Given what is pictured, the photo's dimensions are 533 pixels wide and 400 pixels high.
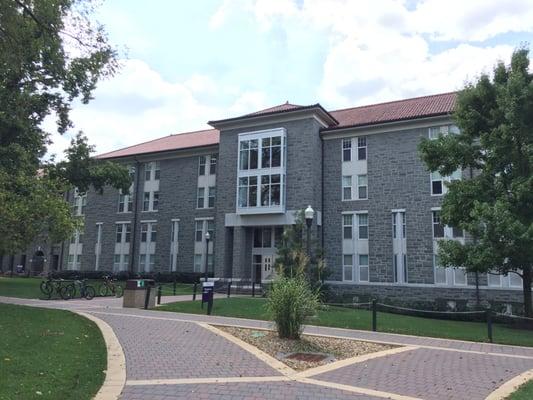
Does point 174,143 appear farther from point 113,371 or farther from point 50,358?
point 113,371

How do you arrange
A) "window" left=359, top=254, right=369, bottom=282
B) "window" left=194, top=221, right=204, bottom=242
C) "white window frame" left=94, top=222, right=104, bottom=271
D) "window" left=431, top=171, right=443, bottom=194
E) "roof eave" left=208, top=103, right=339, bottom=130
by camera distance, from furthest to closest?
"white window frame" left=94, top=222, right=104, bottom=271
"window" left=194, top=221, right=204, bottom=242
"roof eave" left=208, top=103, right=339, bottom=130
"window" left=359, top=254, right=369, bottom=282
"window" left=431, top=171, right=443, bottom=194

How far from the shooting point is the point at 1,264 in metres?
56.2

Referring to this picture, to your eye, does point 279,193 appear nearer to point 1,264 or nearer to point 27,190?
point 27,190

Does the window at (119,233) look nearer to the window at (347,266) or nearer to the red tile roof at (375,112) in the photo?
the red tile roof at (375,112)

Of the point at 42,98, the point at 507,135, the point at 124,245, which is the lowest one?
the point at 124,245

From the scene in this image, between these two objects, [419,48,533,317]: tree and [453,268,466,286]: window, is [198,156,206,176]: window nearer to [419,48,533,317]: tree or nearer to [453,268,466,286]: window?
[453,268,466,286]: window

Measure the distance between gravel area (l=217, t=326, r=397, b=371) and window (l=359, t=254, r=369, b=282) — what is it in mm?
19837

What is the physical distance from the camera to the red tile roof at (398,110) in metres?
30.6

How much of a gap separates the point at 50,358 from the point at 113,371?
120cm

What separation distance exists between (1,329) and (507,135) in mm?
16757

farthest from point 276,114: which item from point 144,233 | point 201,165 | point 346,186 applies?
point 144,233

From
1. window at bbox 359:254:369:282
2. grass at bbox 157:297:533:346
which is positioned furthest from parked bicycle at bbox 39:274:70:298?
window at bbox 359:254:369:282

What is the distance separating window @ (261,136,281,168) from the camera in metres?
32.8

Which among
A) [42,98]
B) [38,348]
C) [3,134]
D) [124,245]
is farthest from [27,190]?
[124,245]
